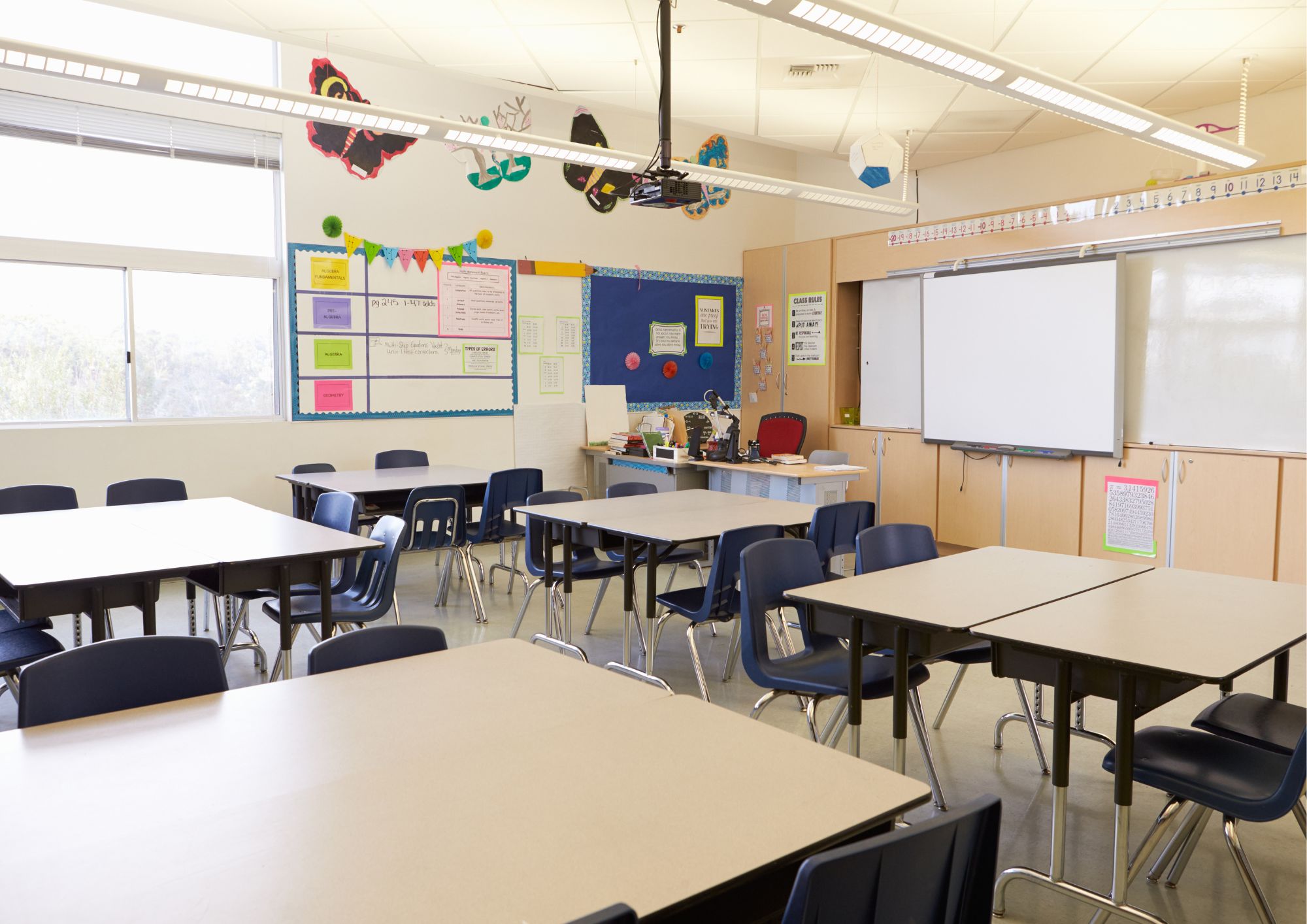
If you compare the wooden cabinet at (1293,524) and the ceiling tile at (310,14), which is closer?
the ceiling tile at (310,14)

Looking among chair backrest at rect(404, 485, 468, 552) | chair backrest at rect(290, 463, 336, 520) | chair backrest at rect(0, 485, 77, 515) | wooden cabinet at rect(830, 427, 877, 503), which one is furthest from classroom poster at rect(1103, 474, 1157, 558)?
chair backrest at rect(0, 485, 77, 515)

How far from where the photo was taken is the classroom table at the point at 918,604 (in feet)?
8.81

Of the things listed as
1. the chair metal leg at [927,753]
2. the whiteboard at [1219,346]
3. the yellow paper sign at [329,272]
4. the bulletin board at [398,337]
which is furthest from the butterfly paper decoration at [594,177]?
the chair metal leg at [927,753]

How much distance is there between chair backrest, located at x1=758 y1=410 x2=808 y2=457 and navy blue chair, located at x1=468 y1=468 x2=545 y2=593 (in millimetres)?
2941

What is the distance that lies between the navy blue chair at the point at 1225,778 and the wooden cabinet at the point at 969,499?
4.65 m

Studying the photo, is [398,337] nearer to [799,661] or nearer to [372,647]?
[799,661]

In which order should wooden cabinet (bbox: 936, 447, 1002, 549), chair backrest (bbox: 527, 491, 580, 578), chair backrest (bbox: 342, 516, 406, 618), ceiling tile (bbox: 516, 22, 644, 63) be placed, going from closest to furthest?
chair backrest (bbox: 342, 516, 406, 618), chair backrest (bbox: 527, 491, 580, 578), ceiling tile (bbox: 516, 22, 644, 63), wooden cabinet (bbox: 936, 447, 1002, 549)

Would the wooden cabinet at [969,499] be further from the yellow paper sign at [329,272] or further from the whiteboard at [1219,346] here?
the yellow paper sign at [329,272]

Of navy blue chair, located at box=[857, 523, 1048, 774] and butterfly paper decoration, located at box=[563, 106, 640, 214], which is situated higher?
butterfly paper decoration, located at box=[563, 106, 640, 214]

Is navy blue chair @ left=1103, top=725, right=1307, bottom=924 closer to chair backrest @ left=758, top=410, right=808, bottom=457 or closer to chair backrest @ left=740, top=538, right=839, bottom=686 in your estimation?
chair backrest @ left=740, top=538, right=839, bottom=686

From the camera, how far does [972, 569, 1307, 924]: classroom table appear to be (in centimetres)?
225

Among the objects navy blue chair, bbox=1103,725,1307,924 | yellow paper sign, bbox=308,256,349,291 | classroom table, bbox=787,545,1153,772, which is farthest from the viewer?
yellow paper sign, bbox=308,256,349,291

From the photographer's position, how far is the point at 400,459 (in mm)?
6785

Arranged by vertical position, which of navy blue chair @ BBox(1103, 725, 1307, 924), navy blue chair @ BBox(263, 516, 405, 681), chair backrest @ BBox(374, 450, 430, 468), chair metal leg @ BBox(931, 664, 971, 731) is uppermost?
chair backrest @ BBox(374, 450, 430, 468)
